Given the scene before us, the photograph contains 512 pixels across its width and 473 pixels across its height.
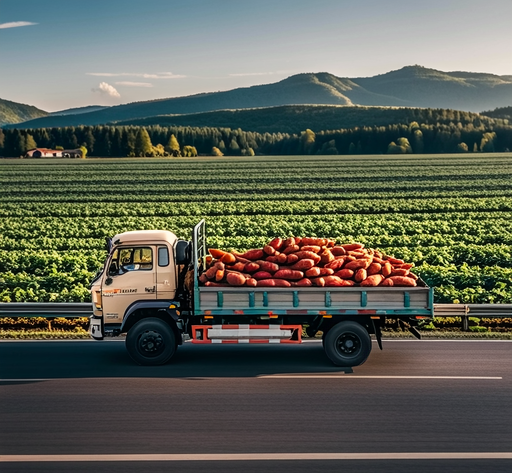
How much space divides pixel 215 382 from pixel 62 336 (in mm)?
5520

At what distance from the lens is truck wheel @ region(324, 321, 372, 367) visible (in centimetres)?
1390

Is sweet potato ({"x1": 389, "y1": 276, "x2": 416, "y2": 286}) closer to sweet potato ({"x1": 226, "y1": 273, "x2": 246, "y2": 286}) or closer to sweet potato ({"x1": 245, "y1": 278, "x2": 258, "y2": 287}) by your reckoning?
sweet potato ({"x1": 245, "y1": 278, "x2": 258, "y2": 287})

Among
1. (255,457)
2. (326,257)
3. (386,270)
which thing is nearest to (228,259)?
(326,257)

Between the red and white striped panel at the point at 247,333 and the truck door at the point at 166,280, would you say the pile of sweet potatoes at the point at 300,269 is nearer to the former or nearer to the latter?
the truck door at the point at 166,280

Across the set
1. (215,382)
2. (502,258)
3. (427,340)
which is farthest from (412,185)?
(215,382)

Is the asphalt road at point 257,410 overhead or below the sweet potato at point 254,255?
below

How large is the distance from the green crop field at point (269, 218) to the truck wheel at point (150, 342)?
750 centimetres

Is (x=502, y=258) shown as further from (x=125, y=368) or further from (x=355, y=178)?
(x=355, y=178)

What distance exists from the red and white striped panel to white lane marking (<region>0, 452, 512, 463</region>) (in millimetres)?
4373

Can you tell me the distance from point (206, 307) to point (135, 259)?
5.95 ft

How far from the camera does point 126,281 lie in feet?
46.3

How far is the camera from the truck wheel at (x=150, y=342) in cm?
1399

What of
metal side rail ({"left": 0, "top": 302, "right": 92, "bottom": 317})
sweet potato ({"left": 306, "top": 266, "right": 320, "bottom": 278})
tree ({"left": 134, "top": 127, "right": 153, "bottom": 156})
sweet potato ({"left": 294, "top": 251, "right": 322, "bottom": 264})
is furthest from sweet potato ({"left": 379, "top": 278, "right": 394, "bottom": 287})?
tree ({"left": 134, "top": 127, "right": 153, "bottom": 156})

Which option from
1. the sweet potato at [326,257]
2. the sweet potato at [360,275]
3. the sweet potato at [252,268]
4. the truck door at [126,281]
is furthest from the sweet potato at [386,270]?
the truck door at [126,281]
